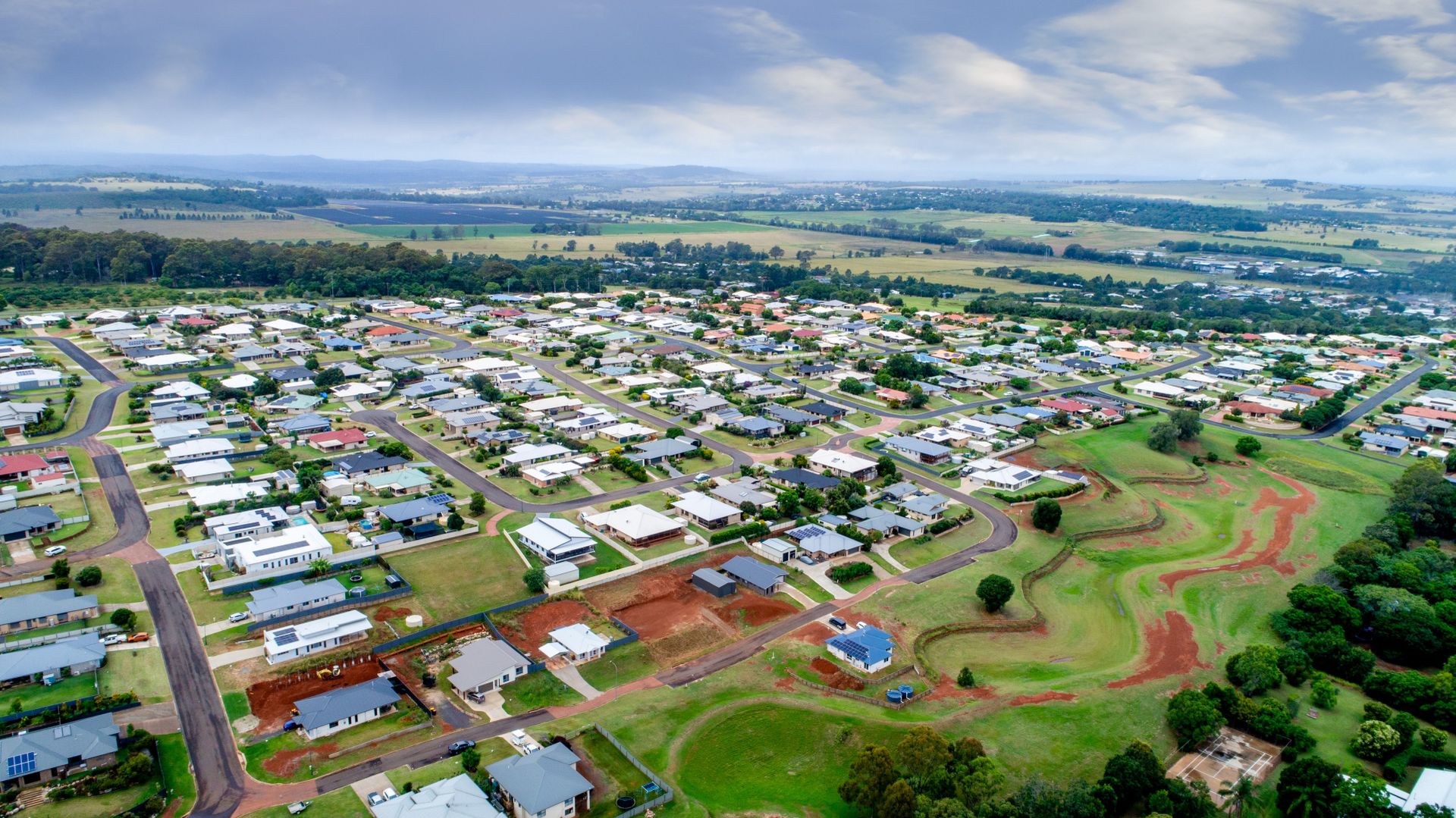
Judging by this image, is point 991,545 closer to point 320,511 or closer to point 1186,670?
point 1186,670

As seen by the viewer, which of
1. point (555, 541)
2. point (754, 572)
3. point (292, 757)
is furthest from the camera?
point (555, 541)

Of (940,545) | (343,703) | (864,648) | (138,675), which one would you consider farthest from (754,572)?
(138,675)

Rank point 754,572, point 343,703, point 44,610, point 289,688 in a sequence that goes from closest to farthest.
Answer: point 343,703 < point 289,688 < point 44,610 < point 754,572

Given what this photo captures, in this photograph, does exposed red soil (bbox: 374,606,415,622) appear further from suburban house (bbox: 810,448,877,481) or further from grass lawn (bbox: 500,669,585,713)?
suburban house (bbox: 810,448,877,481)

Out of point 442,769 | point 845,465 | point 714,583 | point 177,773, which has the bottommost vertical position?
point 177,773

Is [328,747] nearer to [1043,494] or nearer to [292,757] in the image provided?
[292,757]

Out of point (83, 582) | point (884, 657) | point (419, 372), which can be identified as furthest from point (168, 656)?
point (419, 372)

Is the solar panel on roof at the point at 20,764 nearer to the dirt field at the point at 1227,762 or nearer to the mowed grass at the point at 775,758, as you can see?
the mowed grass at the point at 775,758
